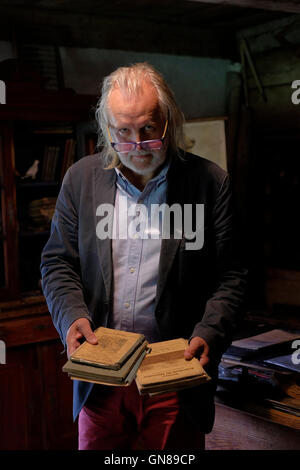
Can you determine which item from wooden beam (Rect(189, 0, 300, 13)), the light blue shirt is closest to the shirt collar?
the light blue shirt

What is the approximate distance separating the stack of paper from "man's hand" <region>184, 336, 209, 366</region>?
0.13 m

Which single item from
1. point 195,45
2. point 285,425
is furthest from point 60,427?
point 195,45

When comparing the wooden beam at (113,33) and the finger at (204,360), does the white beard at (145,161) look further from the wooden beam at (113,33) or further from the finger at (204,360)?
the wooden beam at (113,33)

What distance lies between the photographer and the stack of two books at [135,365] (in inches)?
63.0

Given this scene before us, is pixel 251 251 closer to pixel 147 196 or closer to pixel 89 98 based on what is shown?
pixel 89 98

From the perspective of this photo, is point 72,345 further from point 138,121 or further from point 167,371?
point 138,121

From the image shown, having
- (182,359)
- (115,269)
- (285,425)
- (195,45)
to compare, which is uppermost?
(195,45)

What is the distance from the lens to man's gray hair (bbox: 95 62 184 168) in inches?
72.6

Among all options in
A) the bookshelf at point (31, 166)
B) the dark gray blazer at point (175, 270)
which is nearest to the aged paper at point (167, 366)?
the dark gray blazer at point (175, 270)

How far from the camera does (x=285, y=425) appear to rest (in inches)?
82.4

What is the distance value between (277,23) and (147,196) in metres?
3.06

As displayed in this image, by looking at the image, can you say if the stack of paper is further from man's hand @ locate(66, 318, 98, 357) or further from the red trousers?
the red trousers

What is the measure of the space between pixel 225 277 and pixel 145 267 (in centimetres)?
27

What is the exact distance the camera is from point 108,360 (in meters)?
1.62
